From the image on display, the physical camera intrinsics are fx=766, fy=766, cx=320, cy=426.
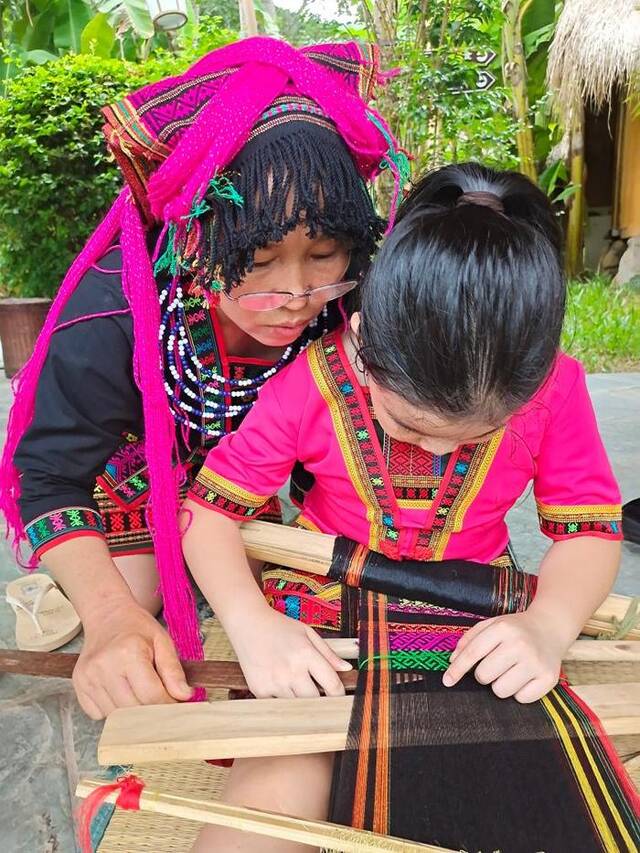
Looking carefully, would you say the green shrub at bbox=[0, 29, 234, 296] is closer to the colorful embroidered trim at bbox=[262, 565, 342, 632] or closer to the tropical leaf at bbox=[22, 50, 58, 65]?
the tropical leaf at bbox=[22, 50, 58, 65]

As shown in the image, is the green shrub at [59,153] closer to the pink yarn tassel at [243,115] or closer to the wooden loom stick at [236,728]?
the pink yarn tassel at [243,115]

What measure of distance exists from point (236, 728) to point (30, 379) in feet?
2.40

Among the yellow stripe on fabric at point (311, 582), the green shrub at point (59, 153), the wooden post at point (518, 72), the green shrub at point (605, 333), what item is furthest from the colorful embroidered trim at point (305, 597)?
the wooden post at point (518, 72)

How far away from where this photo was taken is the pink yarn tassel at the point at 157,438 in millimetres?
1173

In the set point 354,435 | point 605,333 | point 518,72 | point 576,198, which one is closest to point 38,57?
point 518,72

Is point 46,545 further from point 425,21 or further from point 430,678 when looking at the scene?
point 425,21

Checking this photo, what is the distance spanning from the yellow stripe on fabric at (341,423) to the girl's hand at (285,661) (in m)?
0.25

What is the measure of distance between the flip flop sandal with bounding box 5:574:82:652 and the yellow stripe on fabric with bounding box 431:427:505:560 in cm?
77

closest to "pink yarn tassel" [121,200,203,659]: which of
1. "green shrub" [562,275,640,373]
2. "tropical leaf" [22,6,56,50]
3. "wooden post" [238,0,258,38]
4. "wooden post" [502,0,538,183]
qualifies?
"green shrub" [562,275,640,373]

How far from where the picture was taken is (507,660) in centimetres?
89

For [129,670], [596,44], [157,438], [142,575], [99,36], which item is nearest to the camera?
[129,670]

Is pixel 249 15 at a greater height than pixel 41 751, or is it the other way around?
pixel 249 15

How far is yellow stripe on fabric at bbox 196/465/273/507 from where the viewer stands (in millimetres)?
1128

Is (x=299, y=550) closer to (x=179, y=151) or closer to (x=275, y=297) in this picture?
(x=275, y=297)
